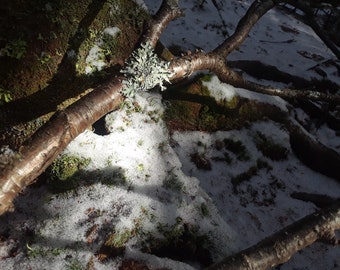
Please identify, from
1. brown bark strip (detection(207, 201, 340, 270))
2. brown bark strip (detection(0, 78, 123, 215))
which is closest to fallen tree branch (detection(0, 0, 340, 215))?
brown bark strip (detection(0, 78, 123, 215))

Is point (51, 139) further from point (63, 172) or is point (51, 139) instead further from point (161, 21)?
point (161, 21)

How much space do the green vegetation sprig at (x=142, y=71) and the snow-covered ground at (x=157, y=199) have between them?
3.21 feet

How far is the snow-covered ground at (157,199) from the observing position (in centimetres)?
287

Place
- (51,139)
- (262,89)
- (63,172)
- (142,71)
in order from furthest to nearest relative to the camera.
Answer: (262,89)
(63,172)
(142,71)
(51,139)

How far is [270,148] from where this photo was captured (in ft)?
15.4

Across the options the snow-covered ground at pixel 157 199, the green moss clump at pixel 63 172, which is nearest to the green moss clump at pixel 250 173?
the snow-covered ground at pixel 157 199

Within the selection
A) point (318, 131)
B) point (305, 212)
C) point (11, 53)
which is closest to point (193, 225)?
point (305, 212)

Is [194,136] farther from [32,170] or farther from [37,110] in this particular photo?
[32,170]

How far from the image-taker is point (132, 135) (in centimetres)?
370

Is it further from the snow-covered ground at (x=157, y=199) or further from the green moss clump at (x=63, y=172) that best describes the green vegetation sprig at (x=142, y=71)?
the green moss clump at (x=63, y=172)

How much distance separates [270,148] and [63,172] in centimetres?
320

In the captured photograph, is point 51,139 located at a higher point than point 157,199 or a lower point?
higher

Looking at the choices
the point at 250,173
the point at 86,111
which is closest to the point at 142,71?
the point at 86,111

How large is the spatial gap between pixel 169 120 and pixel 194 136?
0.44m
